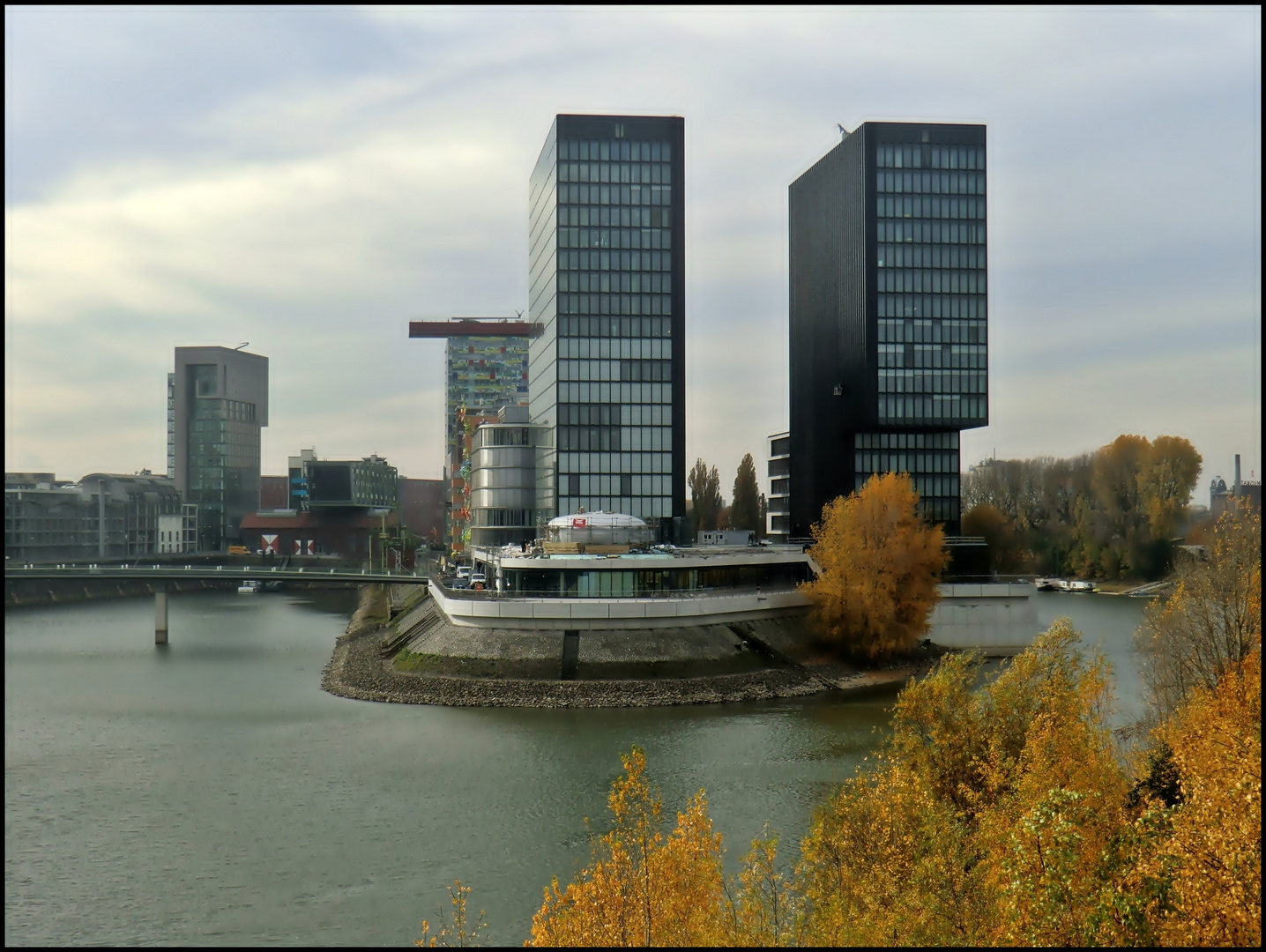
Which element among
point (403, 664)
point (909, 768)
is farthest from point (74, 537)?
point (909, 768)

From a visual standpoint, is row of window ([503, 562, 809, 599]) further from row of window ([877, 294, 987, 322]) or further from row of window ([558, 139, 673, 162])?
row of window ([558, 139, 673, 162])

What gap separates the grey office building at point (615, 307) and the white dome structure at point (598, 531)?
51.1 ft

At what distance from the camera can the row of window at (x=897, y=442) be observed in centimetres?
7756

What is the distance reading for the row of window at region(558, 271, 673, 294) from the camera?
78688 millimetres

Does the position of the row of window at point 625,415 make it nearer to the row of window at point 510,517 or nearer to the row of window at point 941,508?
the row of window at point 510,517

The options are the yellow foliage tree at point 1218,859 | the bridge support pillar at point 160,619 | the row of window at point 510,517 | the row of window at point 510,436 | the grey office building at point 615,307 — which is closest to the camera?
the yellow foliage tree at point 1218,859

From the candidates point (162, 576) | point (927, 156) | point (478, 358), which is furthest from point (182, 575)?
point (478, 358)

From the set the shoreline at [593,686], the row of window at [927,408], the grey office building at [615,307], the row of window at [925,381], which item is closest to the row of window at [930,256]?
the row of window at [925,381]

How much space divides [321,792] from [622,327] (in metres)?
52.5

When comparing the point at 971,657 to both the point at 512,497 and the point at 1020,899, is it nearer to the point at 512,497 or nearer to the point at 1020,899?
the point at 1020,899

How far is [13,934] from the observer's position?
864 inches

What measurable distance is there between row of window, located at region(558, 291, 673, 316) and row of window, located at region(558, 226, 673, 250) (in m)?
3.89

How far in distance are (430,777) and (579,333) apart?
164 ft

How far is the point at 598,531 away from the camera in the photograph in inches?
2438
